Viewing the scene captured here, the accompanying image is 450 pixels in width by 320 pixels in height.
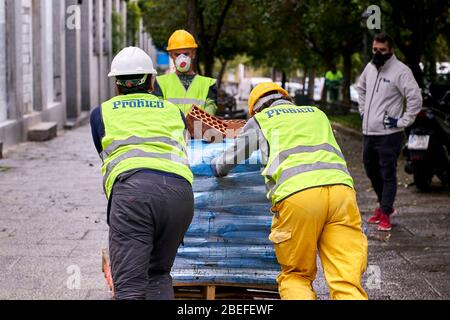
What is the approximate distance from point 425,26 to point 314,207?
40.6ft

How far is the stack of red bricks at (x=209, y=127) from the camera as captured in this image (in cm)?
584

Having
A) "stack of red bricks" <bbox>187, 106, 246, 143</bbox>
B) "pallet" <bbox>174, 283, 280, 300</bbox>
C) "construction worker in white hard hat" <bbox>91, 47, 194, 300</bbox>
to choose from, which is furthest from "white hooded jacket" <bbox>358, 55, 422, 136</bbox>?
"construction worker in white hard hat" <bbox>91, 47, 194, 300</bbox>

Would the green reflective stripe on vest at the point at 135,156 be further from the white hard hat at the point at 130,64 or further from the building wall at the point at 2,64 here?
the building wall at the point at 2,64

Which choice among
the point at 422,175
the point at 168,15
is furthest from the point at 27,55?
the point at 422,175

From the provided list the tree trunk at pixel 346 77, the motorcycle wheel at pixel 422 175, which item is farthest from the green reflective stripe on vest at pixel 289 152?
the tree trunk at pixel 346 77

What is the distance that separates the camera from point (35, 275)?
6.89m

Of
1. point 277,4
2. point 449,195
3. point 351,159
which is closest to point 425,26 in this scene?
point 351,159

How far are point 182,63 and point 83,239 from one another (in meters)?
1.94

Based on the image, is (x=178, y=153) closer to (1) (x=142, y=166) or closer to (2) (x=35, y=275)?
(1) (x=142, y=166)

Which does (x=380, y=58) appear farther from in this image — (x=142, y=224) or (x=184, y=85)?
(x=142, y=224)

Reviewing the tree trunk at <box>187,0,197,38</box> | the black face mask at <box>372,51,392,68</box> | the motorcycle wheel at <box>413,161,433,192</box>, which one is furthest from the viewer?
the tree trunk at <box>187,0,197,38</box>

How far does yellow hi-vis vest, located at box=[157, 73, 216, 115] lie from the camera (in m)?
7.62

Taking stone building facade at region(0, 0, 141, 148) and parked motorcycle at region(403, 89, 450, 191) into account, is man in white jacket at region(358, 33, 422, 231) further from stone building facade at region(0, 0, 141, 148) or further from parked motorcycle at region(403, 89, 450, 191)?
stone building facade at region(0, 0, 141, 148)

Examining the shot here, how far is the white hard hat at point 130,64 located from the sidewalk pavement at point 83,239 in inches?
78.7
